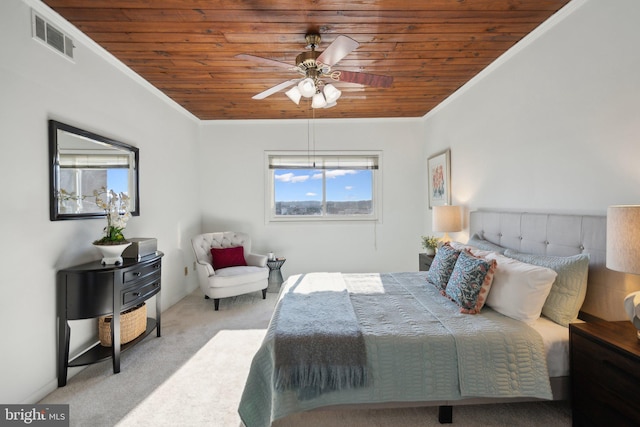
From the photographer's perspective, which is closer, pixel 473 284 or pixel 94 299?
pixel 473 284

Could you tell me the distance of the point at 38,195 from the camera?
1975 millimetres

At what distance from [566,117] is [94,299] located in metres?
3.60

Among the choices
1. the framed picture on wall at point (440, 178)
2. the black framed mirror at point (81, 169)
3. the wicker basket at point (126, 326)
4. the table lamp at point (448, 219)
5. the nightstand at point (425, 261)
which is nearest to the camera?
the black framed mirror at point (81, 169)

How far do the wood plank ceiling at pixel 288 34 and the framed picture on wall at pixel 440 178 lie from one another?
35.6 inches

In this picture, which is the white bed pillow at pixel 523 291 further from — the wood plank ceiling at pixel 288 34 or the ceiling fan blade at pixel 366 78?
the wood plank ceiling at pixel 288 34

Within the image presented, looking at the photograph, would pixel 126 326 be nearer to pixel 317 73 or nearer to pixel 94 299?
pixel 94 299

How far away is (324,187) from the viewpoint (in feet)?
15.8

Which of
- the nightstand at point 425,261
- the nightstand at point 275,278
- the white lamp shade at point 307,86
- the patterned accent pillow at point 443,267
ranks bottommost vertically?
the nightstand at point 275,278

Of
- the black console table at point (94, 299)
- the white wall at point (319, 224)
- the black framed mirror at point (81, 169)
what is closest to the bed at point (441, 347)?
the black console table at point (94, 299)

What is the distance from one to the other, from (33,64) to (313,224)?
3472 mm

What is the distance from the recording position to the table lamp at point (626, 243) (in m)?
1.32

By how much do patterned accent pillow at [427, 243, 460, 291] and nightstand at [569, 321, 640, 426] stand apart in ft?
2.65

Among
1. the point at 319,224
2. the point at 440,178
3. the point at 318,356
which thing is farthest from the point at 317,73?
the point at 319,224

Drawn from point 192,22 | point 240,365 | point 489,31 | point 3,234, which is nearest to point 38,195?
point 3,234
